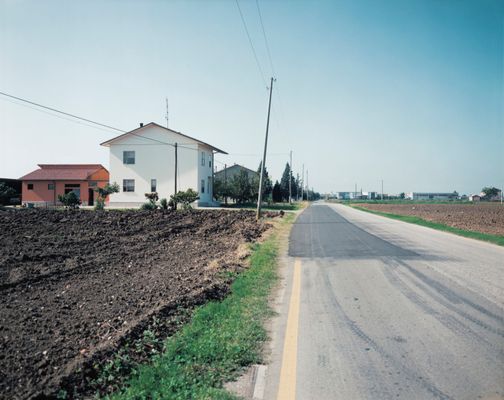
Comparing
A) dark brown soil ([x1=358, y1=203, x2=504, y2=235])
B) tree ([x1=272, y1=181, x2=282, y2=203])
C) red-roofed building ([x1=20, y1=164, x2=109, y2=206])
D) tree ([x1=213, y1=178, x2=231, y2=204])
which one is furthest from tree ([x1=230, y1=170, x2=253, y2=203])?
tree ([x1=272, y1=181, x2=282, y2=203])

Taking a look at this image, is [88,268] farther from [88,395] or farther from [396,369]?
[396,369]

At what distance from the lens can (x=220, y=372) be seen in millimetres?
3568

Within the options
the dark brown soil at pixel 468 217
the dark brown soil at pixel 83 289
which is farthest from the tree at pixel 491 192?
the dark brown soil at pixel 83 289

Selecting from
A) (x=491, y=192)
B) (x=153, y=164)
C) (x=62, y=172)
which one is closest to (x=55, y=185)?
(x=62, y=172)

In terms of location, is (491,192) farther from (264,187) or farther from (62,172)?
(62,172)

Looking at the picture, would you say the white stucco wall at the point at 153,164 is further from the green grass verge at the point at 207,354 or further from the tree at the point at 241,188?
the green grass verge at the point at 207,354

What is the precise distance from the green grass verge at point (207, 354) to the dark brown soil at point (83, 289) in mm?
569

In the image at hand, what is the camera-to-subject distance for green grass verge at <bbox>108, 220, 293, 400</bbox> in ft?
10.6

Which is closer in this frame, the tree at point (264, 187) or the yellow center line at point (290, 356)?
the yellow center line at point (290, 356)

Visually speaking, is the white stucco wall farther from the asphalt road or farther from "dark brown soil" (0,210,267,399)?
the asphalt road

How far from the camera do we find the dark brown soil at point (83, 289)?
3.75 m

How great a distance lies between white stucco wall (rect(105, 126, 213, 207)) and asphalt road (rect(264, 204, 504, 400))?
3168 cm

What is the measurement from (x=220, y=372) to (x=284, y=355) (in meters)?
0.80

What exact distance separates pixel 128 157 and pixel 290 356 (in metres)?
39.1
